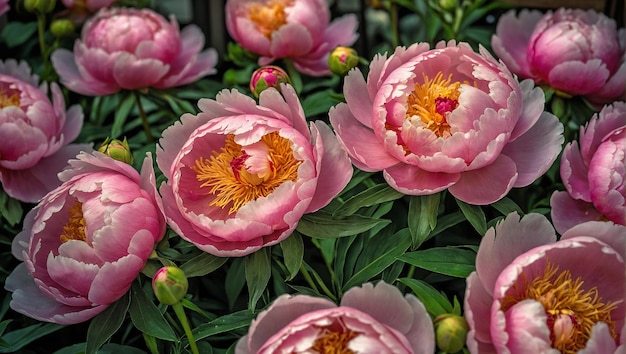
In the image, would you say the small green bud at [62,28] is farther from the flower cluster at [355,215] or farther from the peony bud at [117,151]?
the peony bud at [117,151]

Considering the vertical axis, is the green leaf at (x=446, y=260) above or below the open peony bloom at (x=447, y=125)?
below

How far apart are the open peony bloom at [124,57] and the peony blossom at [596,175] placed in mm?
444

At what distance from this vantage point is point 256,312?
2.11 ft


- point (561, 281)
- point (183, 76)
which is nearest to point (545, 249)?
point (561, 281)

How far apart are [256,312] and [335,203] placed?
116 millimetres

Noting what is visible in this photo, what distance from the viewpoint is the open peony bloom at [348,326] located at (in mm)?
526

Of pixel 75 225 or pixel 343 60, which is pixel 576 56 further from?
pixel 75 225

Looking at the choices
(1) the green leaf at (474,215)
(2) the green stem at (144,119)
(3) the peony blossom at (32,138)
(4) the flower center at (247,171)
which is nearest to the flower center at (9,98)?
(3) the peony blossom at (32,138)

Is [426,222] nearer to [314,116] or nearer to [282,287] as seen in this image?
[282,287]

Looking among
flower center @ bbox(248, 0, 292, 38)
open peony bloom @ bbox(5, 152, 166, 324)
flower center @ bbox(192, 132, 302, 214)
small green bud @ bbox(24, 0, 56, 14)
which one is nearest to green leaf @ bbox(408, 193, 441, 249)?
flower center @ bbox(192, 132, 302, 214)

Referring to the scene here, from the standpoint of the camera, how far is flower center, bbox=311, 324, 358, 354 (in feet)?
1.76

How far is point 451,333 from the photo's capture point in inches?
21.3

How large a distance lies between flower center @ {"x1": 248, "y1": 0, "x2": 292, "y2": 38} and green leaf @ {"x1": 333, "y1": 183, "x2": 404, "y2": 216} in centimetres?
31

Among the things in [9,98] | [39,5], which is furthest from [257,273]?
[39,5]
